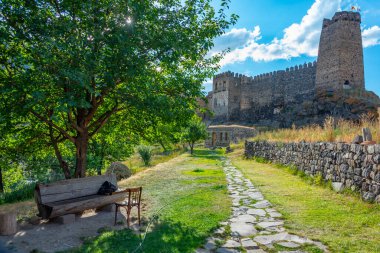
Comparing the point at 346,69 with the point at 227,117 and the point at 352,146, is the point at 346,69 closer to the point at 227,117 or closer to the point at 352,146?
the point at 227,117

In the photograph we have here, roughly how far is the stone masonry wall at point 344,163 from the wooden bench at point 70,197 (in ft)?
19.1

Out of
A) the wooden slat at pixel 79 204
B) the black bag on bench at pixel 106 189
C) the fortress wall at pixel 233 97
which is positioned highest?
the fortress wall at pixel 233 97

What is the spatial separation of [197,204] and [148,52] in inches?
160

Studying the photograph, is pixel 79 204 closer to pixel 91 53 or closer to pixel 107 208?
pixel 107 208

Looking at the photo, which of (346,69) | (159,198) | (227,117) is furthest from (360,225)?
(227,117)

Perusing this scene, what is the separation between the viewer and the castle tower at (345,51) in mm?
31172

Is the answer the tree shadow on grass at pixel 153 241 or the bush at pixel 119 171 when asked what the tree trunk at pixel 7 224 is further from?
the bush at pixel 119 171

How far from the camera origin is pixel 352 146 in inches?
296

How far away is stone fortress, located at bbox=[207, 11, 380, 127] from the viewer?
31.0 m

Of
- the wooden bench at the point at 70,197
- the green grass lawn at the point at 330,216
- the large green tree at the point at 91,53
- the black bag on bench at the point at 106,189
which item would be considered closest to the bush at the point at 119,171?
the large green tree at the point at 91,53

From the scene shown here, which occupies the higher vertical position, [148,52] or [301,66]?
[301,66]

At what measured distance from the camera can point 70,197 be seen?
6.59 metres

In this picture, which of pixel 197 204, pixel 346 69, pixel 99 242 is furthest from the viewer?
pixel 346 69

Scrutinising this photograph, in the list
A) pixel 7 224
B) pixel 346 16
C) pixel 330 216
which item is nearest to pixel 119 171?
pixel 7 224
